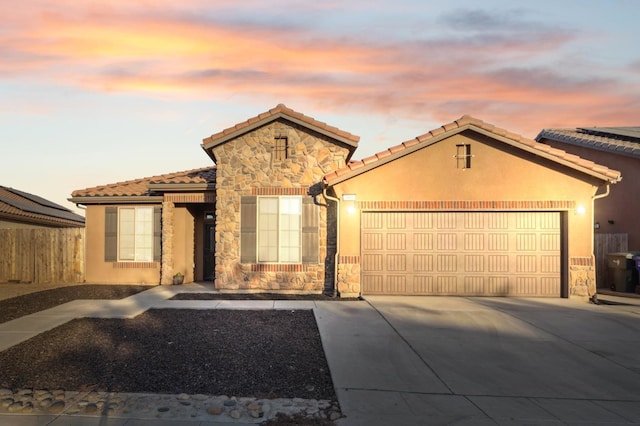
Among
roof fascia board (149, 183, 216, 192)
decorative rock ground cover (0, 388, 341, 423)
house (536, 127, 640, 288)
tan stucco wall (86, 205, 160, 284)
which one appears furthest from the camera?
tan stucco wall (86, 205, 160, 284)

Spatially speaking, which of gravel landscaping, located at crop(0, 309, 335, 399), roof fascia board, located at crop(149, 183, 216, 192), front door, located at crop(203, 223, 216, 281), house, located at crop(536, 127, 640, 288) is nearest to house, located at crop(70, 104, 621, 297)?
roof fascia board, located at crop(149, 183, 216, 192)

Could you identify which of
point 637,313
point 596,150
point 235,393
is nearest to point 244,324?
point 235,393

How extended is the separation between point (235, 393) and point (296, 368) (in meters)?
1.11

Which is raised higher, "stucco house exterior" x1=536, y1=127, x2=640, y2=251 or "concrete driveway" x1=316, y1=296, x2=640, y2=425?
"stucco house exterior" x1=536, y1=127, x2=640, y2=251

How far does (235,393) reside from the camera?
16.1 feet

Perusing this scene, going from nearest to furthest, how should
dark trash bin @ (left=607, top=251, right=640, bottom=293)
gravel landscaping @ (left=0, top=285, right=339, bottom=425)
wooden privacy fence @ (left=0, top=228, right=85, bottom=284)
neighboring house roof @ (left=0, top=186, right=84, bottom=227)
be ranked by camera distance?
gravel landscaping @ (left=0, top=285, right=339, bottom=425) < dark trash bin @ (left=607, top=251, right=640, bottom=293) < wooden privacy fence @ (left=0, top=228, right=85, bottom=284) < neighboring house roof @ (left=0, top=186, right=84, bottom=227)

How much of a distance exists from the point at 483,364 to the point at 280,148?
8831 millimetres

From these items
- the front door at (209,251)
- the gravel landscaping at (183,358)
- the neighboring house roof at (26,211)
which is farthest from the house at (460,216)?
the neighboring house roof at (26,211)

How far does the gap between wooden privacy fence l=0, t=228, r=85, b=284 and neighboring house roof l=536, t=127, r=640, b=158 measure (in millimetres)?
19933

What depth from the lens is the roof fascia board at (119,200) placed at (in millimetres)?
14477

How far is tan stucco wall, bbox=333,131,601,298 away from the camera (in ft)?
38.3

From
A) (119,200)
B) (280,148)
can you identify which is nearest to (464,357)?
(280,148)

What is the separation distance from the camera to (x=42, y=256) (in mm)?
15094

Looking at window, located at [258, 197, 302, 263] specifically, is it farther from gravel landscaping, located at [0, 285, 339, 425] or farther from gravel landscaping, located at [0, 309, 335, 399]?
gravel landscaping, located at [0, 309, 335, 399]
